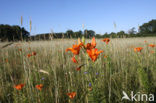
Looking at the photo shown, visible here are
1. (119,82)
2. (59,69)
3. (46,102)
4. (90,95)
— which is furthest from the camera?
(59,69)

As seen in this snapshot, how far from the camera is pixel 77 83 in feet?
4.83

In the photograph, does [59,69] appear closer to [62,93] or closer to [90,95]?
[62,93]

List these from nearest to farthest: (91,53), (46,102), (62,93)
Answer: (91,53), (46,102), (62,93)

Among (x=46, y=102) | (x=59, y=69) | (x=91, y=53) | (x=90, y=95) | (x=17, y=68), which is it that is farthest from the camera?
(x=17, y=68)

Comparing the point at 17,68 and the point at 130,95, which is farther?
the point at 17,68

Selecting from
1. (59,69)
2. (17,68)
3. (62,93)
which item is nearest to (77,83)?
(62,93)

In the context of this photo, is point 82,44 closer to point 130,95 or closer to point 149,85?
point 130,95

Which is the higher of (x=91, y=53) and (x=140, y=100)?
(x=91, y=53)

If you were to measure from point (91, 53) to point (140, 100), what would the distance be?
799 millimetres

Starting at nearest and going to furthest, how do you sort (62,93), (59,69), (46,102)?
(46,102) → (62,93) → (59,69)

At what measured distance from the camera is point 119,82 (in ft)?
4.79

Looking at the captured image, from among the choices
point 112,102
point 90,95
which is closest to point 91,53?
point 90,95

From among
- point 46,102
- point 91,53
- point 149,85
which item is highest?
point 91,53

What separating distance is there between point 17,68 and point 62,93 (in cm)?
153
